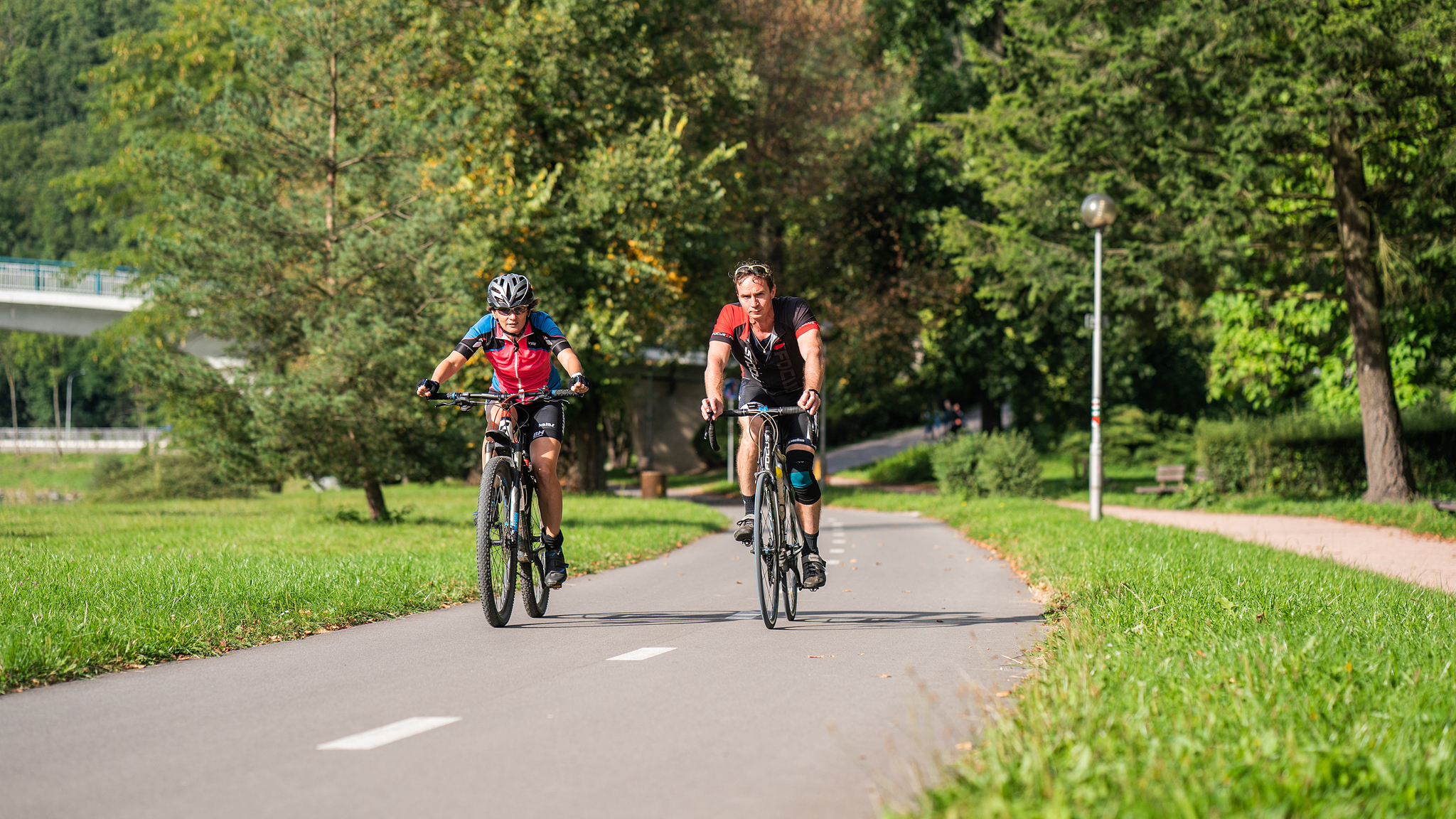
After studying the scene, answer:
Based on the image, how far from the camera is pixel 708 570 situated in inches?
469

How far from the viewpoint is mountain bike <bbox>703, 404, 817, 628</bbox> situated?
7.29 metres

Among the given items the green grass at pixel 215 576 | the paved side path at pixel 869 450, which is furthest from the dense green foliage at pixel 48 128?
the green grass at pixel 215 576

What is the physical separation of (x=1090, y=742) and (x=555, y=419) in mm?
4965

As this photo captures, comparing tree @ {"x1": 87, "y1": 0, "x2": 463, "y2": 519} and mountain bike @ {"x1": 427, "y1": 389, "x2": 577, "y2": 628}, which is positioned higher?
tree @ {"x1": 87, "y1": 0, "x2": 463, "y2": 519}

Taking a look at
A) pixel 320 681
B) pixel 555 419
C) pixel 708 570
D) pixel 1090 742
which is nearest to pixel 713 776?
pixel 1090 742

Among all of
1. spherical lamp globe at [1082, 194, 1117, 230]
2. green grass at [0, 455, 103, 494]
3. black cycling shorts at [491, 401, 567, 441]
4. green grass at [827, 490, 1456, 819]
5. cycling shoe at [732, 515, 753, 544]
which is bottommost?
green grass at [0, 455, 103, 494]

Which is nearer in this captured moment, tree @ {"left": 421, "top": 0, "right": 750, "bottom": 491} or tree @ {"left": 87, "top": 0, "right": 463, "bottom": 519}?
tree @ {"left": 87, "top": 0, "right": 463, "bottom": 519}

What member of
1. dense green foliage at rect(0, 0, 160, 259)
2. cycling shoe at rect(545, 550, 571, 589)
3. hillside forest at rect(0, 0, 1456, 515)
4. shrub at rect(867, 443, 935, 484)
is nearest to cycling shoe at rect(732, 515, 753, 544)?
cycling shoe at rect(545, 550, 571, 589)

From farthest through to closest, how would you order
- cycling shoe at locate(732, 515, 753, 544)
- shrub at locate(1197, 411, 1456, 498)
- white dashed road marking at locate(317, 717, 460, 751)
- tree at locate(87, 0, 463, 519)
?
shrub at locate(1197, 411, 1456, 498)
tree at locate(87, 0, 463, 519)
cycling shoe at locate(732, 515, 753, 544)
white dashed road marking at locate(317, 717, 460, 751)

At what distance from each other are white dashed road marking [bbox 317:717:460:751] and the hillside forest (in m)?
11.5

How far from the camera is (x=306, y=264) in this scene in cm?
1673

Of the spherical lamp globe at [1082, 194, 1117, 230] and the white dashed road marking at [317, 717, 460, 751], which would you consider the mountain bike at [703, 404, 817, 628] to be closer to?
the white dashed road marking at [317, 717, 460, 751]

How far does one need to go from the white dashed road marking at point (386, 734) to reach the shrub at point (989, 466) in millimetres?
22506

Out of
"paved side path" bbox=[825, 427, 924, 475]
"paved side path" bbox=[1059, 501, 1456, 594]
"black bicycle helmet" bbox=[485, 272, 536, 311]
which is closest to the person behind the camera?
"black bicycle helmet" bbox=[485, 272, 536, 311]
